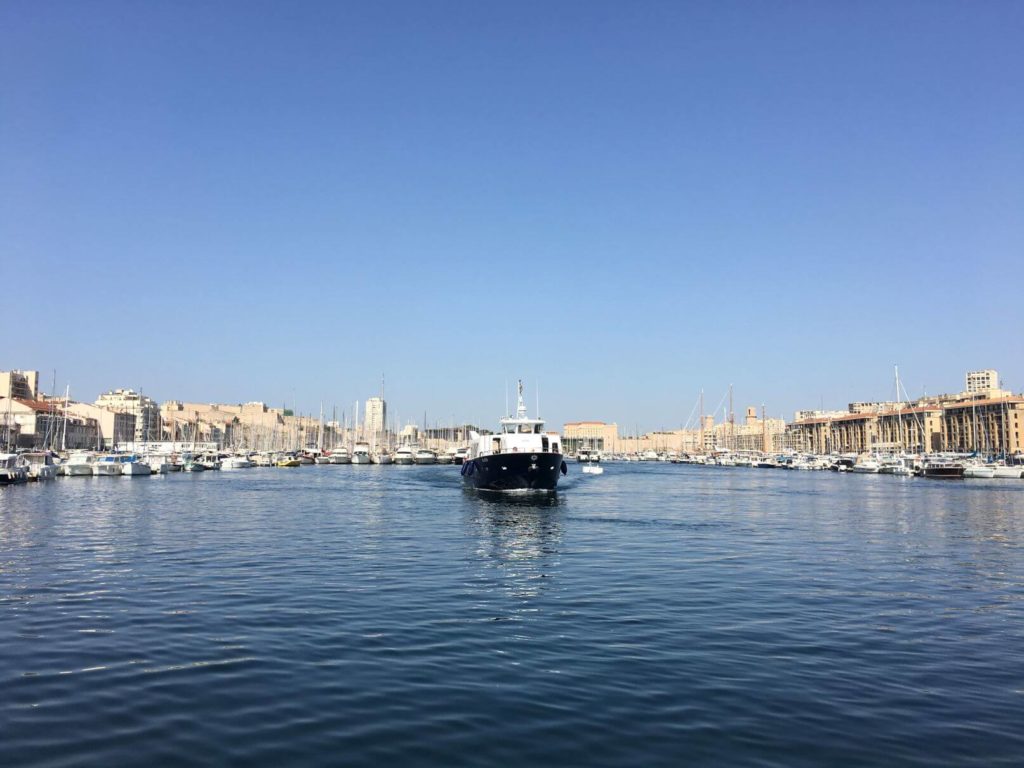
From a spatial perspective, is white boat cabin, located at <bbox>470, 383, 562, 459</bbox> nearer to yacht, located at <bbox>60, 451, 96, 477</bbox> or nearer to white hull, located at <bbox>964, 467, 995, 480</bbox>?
yacht, located at <bbox>60, 451, 96, 477</bbox>

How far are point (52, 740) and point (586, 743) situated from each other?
24.6 feet

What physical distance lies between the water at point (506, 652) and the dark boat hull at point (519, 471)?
30.3 m

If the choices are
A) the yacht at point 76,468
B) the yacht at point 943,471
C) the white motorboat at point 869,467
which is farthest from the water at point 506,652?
the white motorboat at point 869,467

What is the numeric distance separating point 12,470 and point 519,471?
57420mm

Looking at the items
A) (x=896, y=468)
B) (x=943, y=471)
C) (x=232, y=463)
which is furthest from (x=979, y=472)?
(x=232, y=463)

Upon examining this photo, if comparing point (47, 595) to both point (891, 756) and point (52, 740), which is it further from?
point (891, 756)

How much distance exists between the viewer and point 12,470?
83312 millimetres

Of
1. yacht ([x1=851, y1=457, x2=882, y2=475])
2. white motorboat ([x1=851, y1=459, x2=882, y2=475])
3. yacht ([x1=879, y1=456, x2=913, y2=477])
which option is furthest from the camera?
yacht ([x1=851, y1=457, x2=882, y2=475])

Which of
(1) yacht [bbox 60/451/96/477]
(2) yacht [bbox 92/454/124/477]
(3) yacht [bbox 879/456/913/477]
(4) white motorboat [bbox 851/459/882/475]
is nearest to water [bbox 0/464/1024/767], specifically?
(1) yacht [bbox 60/451/96/477]

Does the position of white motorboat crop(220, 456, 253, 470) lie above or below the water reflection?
above

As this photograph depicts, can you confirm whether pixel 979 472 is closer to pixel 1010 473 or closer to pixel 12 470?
pixel 1010 473

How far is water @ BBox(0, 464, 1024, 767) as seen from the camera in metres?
10.8

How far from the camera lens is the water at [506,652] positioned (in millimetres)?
10781

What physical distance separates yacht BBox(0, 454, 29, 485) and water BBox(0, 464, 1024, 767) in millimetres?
54695
